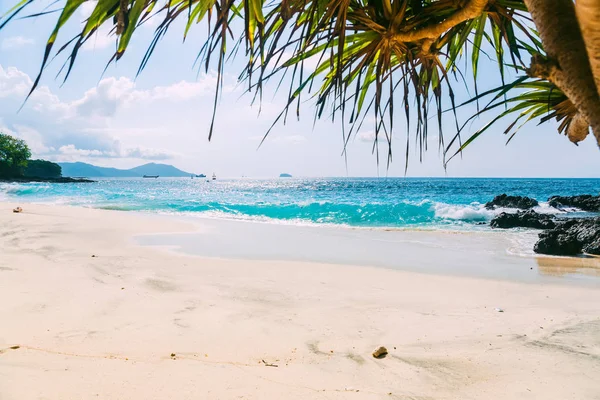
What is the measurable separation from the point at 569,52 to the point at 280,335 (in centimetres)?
255

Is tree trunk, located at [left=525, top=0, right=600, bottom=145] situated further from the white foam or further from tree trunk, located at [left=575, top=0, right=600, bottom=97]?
the white foam

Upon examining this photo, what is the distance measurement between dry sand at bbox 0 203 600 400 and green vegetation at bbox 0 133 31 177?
5684 cm

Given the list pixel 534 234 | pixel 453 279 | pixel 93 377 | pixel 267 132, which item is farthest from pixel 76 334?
pixel 534 234

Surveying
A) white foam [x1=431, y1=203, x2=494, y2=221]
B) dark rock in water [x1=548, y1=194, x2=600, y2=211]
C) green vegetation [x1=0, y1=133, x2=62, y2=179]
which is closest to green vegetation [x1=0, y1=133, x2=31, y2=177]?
green vegetation [x1=0, y1=133, x2=62, y2=179]

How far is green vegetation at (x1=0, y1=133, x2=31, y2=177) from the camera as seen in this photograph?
49.6m

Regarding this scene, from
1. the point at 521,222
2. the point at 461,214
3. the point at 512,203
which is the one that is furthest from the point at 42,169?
the point at 521,222

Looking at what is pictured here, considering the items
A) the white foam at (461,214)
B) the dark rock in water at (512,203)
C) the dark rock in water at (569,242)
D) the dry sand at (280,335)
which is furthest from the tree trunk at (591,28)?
the dark rock in water at (512,203)

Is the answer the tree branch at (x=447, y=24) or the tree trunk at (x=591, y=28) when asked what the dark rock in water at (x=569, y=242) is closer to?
the tree branch at (x=447, y=24)

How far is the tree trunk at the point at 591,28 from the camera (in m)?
0.47

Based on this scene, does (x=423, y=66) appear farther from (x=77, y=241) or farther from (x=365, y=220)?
(x=365, y=220)

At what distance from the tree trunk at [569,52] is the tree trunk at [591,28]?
0.10 feet

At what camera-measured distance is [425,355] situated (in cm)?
246

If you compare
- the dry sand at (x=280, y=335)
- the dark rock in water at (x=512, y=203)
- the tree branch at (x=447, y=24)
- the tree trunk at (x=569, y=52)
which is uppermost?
the tree branch at (x=447, y=24)

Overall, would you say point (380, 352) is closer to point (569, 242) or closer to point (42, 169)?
point (569, 242)
